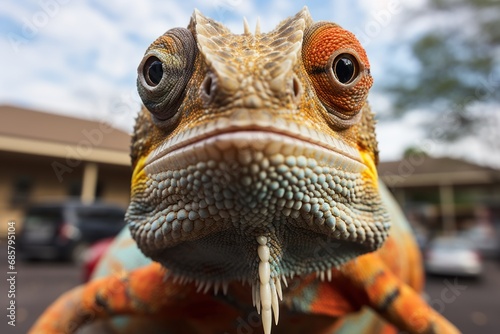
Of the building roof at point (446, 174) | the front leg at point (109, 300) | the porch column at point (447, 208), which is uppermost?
the building roof at point (446, 174)

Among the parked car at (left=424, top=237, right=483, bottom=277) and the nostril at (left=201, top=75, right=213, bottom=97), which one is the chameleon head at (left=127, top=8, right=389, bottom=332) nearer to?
the nostril at (left=201, top=75, right=213, bottom=97)

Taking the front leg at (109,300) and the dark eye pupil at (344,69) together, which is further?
the front leg at (109,300)

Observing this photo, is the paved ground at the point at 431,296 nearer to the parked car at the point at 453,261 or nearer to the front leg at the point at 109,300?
the parked car at the point at 453,261

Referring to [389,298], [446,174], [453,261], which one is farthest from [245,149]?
[446,174]

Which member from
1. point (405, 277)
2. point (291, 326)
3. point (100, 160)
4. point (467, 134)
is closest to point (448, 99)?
point (467, 134)

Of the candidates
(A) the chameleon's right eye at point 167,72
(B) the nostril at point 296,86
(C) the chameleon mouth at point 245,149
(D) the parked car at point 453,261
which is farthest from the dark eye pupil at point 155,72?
(D) the parked car at point 453,261

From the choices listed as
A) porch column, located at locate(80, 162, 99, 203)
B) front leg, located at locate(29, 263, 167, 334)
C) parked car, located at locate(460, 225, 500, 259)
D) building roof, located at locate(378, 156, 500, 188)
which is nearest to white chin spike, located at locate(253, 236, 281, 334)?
front leg, located at locate(29, 263, 167, 334)
